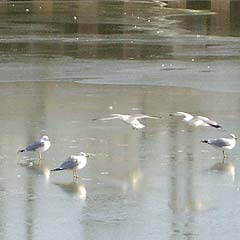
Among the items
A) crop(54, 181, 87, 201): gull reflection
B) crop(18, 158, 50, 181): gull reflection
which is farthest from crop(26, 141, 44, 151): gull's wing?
crop(54, 181, 87, 201): gull reflection

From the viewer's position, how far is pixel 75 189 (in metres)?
9.34

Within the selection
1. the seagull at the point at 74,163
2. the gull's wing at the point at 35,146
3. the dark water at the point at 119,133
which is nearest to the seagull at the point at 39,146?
the gull's wing at the point at 35,146

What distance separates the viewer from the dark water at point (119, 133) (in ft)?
27.1

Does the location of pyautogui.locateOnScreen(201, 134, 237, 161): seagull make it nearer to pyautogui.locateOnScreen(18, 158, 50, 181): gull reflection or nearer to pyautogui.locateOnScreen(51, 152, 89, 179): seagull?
pyautogui.locateOnScreen(51, 152, 89, 179): seagull

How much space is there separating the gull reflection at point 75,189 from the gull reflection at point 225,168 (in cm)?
153

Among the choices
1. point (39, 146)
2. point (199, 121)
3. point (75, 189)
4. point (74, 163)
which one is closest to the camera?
point (75, 189)

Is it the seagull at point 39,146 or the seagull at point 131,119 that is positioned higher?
the seagull at point 39,146

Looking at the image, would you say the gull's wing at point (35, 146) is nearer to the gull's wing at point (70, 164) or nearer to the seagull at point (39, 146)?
the seagull at point (39, 146)

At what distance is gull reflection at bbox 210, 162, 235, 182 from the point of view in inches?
395

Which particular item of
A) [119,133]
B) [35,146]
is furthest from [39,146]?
[119,133]

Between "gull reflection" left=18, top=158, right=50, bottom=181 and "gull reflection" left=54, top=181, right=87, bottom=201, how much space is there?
36 cm

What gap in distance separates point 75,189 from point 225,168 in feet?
5.74

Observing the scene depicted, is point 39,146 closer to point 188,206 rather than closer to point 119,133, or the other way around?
point 119,133

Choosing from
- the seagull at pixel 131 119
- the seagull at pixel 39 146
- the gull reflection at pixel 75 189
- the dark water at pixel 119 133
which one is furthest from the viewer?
the seagull at pixel 131 119
